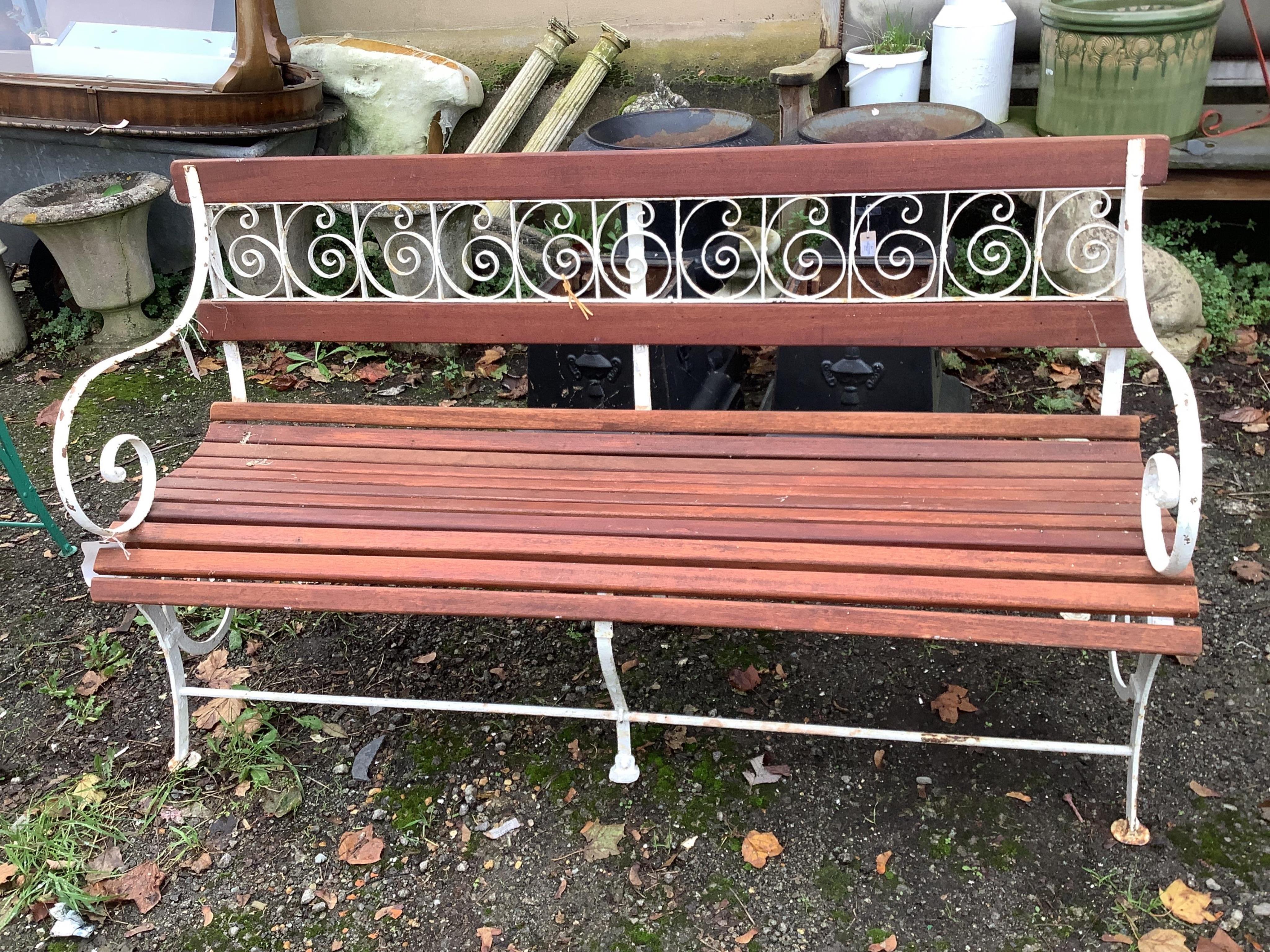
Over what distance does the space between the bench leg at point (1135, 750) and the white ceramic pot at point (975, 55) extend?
327 centimetres

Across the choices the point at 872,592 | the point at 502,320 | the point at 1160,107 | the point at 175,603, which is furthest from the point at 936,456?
the point at 1160,107

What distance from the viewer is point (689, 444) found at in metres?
2.65

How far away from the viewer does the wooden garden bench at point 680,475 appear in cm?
208

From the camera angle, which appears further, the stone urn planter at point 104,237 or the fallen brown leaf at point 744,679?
the stone urn planter at point 104,237

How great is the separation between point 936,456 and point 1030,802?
0.83 m

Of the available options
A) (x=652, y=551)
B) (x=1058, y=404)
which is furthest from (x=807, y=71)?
(x=652, y=551)

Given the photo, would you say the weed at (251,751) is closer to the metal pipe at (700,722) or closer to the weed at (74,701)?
the metal pipe at (700,722)

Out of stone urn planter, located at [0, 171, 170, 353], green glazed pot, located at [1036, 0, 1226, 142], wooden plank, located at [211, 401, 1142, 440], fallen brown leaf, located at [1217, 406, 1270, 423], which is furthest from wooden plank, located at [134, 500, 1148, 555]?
green glazed pot, located at [1036, 0, 1226, 142]

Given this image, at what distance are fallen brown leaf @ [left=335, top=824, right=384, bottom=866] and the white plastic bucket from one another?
3850 millimetres

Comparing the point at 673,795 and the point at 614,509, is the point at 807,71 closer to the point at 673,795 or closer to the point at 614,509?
the point at 614,509

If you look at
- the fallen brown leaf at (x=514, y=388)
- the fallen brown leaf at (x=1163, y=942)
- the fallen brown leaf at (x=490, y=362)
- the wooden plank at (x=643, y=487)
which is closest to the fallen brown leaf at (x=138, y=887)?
the wooden plank at (x=643, y=487)

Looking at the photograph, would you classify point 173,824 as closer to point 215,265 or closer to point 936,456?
point 215,265

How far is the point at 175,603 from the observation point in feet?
7.51

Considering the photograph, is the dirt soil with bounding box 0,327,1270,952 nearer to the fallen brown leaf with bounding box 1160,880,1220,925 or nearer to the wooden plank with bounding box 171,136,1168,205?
the fallen brown leaf with bounding box 1160,880,1220,925
